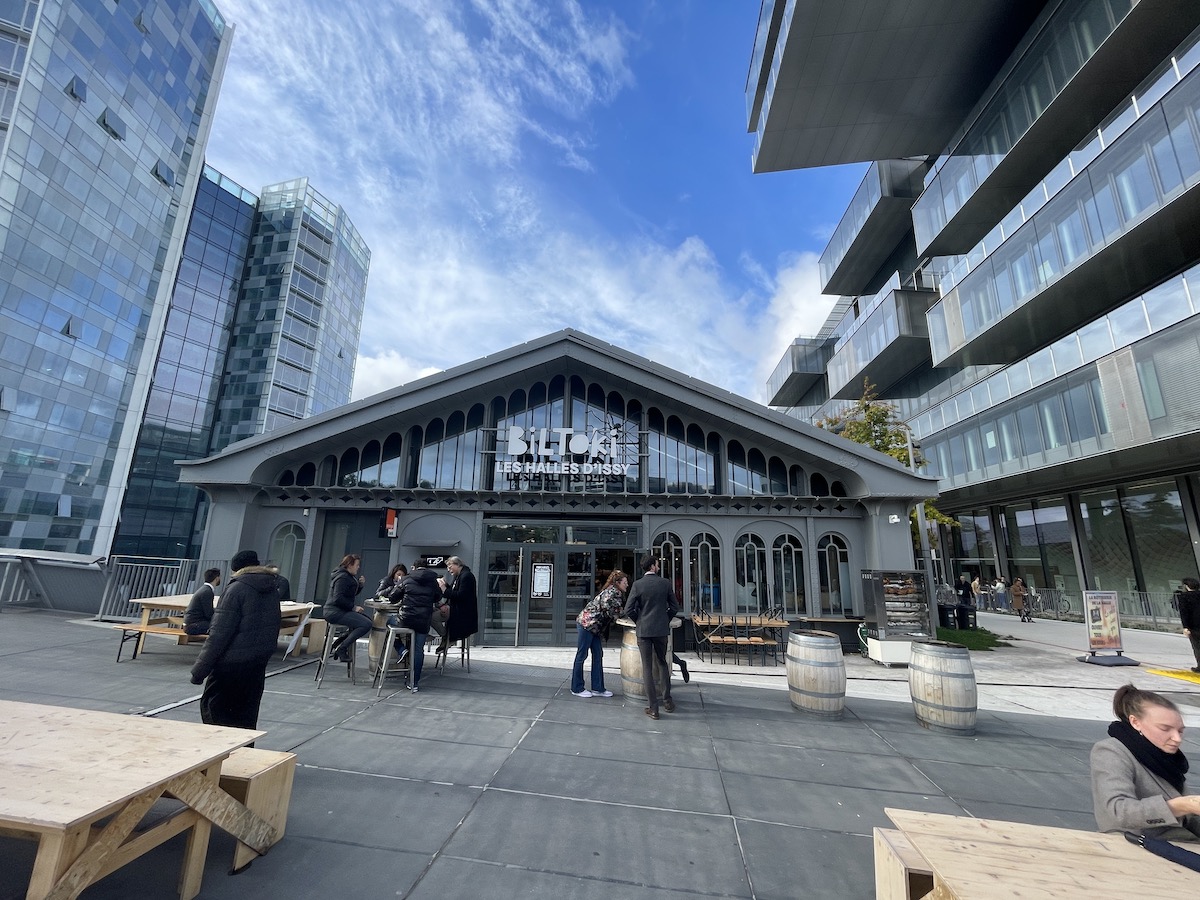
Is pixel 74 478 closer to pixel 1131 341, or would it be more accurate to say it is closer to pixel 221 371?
pixel 221 371

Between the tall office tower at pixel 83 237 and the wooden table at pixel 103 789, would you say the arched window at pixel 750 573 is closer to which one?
the wooden table at pixel 103 789

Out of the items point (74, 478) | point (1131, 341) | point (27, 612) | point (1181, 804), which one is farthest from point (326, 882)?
point (74, 478)

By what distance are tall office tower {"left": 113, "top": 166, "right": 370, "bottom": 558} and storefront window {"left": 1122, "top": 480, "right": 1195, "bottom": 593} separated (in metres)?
60.7

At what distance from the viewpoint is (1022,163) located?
22625mm

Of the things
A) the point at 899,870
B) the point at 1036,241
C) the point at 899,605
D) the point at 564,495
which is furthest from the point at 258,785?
the point at 1036,241

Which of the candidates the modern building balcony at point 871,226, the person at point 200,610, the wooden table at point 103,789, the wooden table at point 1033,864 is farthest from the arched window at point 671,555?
the modern building balcony at point 871,226

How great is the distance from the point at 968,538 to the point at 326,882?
38041mm

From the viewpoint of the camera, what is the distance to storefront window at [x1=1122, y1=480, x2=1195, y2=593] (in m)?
18.5

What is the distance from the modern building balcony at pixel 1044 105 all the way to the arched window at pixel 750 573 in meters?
21.2

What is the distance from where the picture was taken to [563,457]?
47.5ft

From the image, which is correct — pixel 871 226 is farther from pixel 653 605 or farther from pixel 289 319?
pixel 289 319

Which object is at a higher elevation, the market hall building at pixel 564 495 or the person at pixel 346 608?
the market hall building at pixel 564 495

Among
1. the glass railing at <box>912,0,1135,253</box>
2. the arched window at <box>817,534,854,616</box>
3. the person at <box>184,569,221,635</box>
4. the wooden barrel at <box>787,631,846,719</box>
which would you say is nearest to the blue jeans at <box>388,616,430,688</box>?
the person at <box>184,569,221,635</box>

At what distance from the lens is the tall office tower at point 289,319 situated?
159ft
